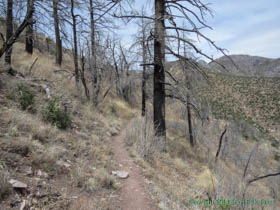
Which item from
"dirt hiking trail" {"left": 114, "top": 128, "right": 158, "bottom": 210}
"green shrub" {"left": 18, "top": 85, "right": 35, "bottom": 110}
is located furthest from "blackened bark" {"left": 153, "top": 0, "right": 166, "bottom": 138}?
"green shrub" {"left": 18, "top": 85, "right": 35, "bottom": 110}

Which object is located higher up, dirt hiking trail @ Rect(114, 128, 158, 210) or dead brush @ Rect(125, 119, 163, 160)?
dead brush @ Rect(125, 119, 163, 160)

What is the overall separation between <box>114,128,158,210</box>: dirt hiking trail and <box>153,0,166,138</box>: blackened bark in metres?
1.89

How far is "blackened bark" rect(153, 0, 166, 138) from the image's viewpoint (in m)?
5.27

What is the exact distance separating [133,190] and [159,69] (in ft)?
14.2

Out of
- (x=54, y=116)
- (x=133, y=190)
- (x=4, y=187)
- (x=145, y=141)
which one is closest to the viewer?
(x=4, y=187)

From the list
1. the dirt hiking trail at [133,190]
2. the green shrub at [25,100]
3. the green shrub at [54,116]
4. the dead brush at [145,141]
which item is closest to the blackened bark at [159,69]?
the dead brush at [145,141]

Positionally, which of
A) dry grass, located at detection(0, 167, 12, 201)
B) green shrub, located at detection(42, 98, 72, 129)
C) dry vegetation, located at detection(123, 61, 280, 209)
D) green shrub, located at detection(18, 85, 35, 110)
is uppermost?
green shrub, located at detection(18, 85, 35, 110)

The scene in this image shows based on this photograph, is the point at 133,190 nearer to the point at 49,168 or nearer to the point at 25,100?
the point at 49,168

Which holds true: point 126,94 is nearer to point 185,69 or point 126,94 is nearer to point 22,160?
point 185,69

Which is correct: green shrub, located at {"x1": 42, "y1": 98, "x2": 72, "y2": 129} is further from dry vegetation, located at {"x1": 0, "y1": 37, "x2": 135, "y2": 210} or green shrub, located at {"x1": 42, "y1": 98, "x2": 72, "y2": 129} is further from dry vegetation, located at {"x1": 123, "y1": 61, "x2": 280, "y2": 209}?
dry vegetation, located at {"x1": 123, "y1": 61, "x2": 280, "y2": 209}

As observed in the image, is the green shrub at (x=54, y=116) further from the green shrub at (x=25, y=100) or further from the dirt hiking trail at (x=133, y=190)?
the dirt hiking trail at (x=133, y=190)

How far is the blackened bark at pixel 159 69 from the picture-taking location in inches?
208

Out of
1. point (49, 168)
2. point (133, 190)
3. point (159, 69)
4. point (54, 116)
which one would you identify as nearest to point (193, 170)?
point (133, 190)

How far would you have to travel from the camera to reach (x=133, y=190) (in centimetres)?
315
